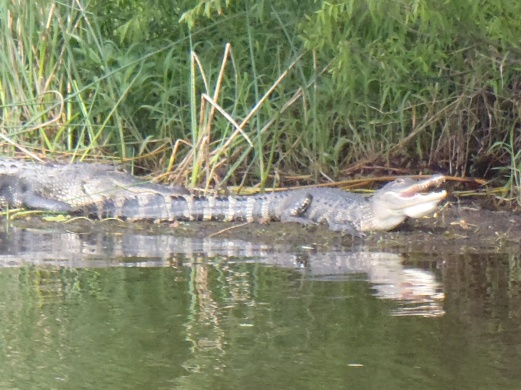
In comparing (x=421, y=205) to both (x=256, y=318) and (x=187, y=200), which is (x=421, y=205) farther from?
(x=256, y=318)

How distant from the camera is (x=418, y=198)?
6.53 meters

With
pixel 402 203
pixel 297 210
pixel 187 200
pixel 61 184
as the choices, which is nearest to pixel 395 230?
pixel 402 203

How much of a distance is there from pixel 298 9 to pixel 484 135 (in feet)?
5.30

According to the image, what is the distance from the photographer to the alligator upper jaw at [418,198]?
648 centimetres

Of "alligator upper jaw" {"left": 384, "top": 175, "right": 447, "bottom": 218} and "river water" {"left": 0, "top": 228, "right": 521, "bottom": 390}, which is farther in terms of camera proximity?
"alligator upper jaw" {"left": 384, "top": 175, "right": 447, "bottom": 218}

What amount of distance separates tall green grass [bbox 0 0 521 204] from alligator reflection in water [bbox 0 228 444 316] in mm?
1217

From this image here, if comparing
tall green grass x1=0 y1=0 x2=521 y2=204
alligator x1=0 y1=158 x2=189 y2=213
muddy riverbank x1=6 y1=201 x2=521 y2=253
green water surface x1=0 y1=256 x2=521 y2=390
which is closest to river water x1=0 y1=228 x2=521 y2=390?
green water surface x1=0 y1=256 x2=521 y2=390

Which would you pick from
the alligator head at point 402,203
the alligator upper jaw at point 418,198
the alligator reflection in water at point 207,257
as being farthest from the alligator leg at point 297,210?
the alligator reflection in water at point 207,257

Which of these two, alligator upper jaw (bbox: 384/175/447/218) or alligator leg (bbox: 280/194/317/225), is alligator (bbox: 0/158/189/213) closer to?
alligator leg (bbox: 280/194/317/225)

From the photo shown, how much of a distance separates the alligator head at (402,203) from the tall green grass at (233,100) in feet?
2.45

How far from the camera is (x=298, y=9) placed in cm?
740

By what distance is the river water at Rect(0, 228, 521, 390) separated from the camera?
330 centimetres

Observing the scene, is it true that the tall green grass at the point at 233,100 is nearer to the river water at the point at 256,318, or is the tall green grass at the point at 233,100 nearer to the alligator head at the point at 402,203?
the alligator head at the point at 402,203

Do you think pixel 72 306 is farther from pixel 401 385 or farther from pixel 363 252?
pixel 363 252
